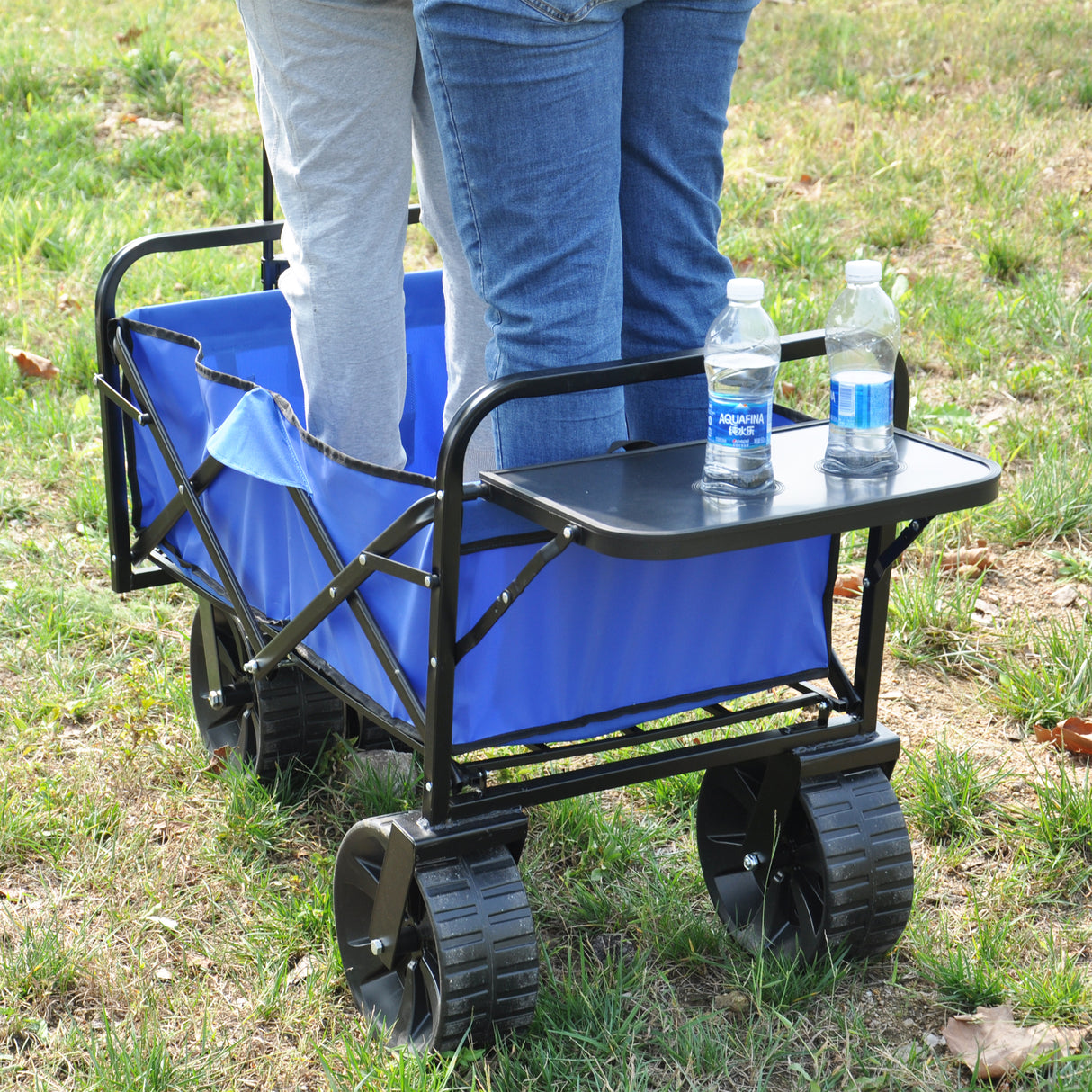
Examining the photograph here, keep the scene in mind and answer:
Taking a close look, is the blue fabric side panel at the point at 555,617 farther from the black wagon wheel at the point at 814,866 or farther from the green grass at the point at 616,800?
the green grass at the point at 616,800

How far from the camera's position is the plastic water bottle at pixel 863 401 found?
59.9 inches

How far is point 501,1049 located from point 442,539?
2.17 ft

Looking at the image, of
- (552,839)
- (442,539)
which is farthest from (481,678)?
(552,839)

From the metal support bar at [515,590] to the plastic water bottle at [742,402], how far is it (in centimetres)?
19

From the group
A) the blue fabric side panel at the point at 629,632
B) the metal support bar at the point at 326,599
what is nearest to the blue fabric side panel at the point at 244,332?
the metal support bar at the point at 326,599

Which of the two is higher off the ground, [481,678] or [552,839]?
[481,678]

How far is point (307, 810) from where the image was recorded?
7.47ft

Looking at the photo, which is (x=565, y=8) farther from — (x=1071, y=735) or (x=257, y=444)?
(x=1071, y=735)

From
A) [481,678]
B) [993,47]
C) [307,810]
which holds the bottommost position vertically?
[307,810]

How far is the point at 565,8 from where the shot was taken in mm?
1402

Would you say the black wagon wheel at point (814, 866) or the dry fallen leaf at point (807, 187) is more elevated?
the dry fallen leaf at point (807, 187)

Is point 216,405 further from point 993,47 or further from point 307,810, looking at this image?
point 993,47

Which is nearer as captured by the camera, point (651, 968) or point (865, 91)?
point (651, 968)

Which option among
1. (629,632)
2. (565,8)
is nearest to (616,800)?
(629,632)
